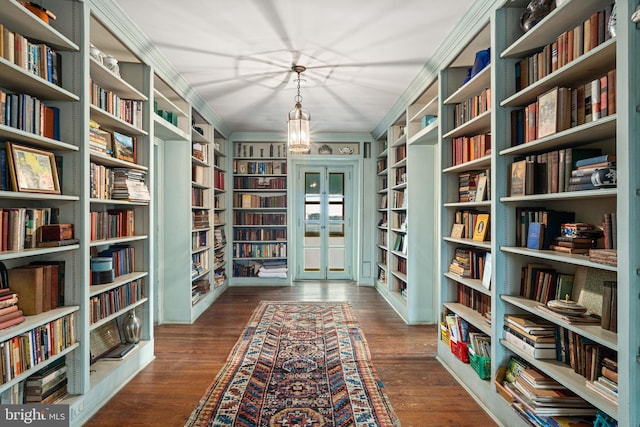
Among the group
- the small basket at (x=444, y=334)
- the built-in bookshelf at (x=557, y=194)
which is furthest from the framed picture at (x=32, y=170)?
the small basket at (x=444, y=334)

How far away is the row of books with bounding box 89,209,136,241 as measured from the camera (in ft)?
8.49

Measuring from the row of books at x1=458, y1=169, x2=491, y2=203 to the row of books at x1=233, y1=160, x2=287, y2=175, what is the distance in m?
3.84

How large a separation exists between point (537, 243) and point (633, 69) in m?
0.97

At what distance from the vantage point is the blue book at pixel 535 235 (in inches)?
80.6

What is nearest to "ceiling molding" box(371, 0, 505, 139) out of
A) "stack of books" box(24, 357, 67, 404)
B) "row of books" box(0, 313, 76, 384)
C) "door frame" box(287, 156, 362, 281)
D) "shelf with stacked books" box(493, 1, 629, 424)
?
"shelf with stacked books" box(493, 1, 629, 424)

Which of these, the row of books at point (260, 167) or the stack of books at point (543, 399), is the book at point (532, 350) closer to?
the stack of books at point (543, 399)

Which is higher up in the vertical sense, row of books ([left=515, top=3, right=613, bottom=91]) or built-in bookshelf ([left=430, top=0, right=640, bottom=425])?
row of books ([left=515, top=3, right=613, bottom=91])

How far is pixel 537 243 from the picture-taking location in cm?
206

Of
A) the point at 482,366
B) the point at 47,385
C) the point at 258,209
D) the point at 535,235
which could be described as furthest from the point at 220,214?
the point at 535,235

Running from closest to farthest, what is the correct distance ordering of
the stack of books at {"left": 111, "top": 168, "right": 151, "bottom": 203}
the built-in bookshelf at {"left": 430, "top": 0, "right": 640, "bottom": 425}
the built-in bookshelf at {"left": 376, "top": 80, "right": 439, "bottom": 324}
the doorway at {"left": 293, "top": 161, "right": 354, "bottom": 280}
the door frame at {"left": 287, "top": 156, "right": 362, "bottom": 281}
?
the built-in bookshelf at {"left": 430, "top": 0, "right": 640, "bottom": 425}
the stack of books at {"left": 111, "top": 168, "right": 151, "bottom": 203}
the built-in bookshelf at {"left": 376, "top": 80, "right": 439, "bottom": 324}
the door frame at {"left": 287, "top": 156, "right": 362, "bottom": 281}
the doorway at {"left": 293, "top": 161, "right": 354, "bottom": 280}

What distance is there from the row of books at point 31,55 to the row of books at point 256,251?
449 cm

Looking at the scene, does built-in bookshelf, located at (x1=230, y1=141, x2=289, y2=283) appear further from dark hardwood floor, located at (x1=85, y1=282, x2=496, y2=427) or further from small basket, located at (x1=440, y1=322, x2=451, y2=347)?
small basket, located at (x1=440, y1=322, x2=451, y2=347)

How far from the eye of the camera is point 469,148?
A: 117 inches

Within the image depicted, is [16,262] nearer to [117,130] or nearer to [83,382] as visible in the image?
[83,382]
